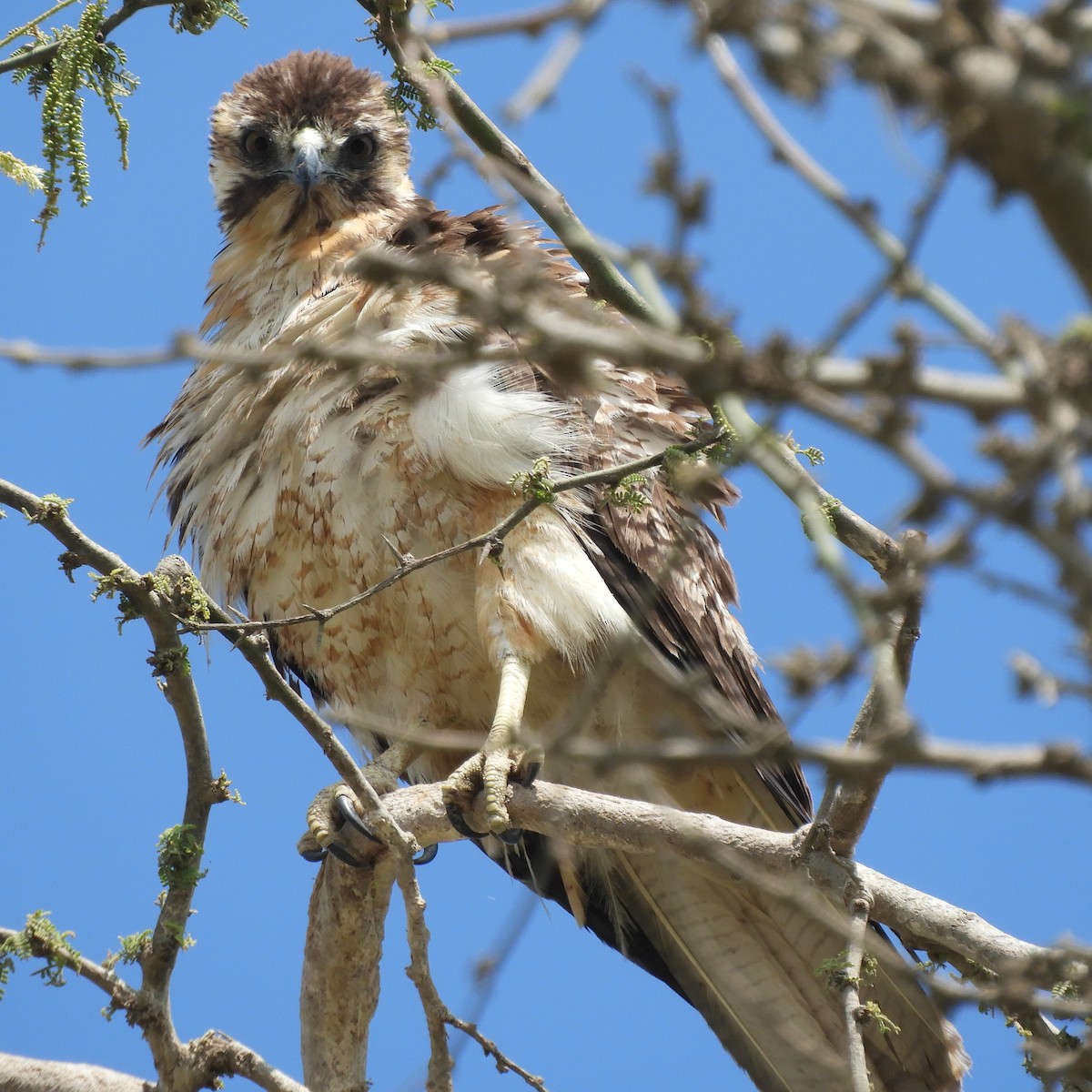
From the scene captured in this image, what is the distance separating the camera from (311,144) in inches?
186

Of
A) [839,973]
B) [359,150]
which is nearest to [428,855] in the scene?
[839,973]

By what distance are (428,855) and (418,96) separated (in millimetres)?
2022

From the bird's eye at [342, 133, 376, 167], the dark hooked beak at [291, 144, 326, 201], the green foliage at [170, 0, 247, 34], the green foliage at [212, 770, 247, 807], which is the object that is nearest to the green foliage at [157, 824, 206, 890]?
the green foliage at [212, 770, 247, 807]

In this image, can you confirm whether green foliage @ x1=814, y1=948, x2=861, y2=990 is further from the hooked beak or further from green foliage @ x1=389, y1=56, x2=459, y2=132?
the hooked beak

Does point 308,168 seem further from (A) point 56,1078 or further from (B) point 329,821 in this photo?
(A) point 56,1078

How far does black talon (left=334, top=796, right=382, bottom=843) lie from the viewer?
3.35m

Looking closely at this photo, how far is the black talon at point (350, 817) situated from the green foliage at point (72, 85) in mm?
1581

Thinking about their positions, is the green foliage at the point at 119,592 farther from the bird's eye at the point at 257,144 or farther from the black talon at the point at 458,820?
the bird's eye at the point at 257,144

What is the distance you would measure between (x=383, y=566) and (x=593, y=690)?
2.43 metres

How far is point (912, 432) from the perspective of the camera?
1179 millimetres

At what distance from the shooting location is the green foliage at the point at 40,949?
105 inches

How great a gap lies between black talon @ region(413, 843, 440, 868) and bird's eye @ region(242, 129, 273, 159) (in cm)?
264

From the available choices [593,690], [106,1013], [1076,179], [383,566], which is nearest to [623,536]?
[383,566]

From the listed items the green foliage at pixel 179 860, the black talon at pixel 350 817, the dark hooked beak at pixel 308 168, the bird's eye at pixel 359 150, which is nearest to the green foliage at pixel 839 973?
the black talon at pixel 350 817
